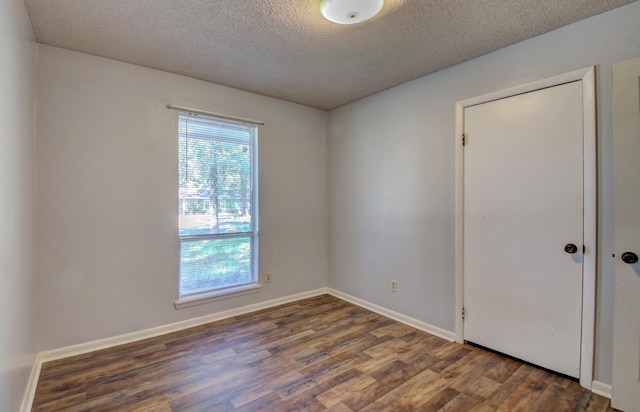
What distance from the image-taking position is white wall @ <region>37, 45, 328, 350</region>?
7.84ft

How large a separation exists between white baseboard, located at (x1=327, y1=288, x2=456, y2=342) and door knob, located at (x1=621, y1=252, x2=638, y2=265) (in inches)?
54.8

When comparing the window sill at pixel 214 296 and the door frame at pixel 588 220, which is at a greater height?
the door frame at pixel 588 220

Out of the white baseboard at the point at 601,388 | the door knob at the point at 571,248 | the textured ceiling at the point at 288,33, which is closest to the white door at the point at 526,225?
Result: the door knob at the point at 571,248

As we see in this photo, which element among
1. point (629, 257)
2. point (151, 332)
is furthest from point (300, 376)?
point (629, 257)

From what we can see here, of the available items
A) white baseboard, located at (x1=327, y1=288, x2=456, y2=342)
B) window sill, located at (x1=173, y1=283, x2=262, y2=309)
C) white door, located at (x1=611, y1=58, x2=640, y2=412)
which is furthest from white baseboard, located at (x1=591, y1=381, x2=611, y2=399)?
window sill, located at (x1=173, y1=283, x2=262, y2=309)

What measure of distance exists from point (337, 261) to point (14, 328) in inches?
120

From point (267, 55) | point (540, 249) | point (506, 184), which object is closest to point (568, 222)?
point (540, 249)

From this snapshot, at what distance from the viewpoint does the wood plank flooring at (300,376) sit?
189cm

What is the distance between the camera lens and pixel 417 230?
305 centimetres

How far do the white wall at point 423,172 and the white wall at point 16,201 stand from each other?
9.59 ft

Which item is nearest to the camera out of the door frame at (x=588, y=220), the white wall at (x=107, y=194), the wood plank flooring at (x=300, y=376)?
the wood plank flooring at (x=300, y=376)

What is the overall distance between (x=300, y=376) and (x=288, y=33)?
2469 mm

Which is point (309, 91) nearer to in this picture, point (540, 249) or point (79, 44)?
point (79, 44)

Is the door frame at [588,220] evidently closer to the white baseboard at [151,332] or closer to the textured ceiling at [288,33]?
the textured ceiling at [288,33]
